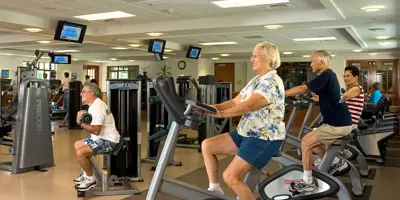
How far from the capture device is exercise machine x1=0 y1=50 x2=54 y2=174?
5652 millimetres

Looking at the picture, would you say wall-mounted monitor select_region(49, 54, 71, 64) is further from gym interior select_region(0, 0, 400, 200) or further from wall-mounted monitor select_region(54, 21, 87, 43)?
wall-mounted monitor select_region(54, 21, 87, 43)

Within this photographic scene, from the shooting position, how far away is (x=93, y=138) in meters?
4.39

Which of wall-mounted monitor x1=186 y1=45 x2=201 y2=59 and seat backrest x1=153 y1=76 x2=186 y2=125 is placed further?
wall-mounted monitor x1=186 y1=45 x2=201 y2=59

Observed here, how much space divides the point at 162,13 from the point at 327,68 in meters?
4.51

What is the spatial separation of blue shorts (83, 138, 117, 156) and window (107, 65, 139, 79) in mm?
16054

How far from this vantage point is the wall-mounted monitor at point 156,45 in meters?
11.0

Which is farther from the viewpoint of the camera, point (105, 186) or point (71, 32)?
point (71, 32)

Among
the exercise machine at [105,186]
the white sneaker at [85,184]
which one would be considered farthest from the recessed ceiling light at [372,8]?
the white sneaker at [85,184]

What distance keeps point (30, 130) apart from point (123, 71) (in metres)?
15.3

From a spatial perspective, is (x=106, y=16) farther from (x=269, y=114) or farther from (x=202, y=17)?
(x=269, y=114)

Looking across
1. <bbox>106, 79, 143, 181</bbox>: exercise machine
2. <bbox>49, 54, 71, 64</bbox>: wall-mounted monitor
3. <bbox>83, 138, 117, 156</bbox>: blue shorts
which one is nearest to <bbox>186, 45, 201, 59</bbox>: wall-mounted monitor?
<bbox>49, 54, 71, 64</bbox>: wall-mounted monitor

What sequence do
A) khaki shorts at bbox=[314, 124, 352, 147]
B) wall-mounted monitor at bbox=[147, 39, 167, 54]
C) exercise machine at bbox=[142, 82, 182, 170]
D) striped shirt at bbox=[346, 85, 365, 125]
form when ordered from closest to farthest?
khaki shorts at bbox=[314, 124, 352, 147] < striped shirt at bbox=[346, 85, 365, 125] < exercise machine at bbox=[142, 82, 182, 170] < wall-mounted monitor at bbox=[147, 39, 167, 54]

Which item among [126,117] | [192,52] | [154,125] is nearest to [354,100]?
[126,117]

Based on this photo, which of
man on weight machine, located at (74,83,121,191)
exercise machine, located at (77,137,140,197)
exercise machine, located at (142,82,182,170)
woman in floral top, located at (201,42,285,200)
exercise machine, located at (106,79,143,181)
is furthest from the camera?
exercise machine, located at (142,82,182,170)
